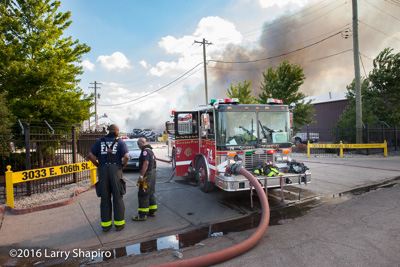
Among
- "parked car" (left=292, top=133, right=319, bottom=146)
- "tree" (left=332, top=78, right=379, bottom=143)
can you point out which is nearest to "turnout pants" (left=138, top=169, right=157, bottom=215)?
"tree" (left=332, top=78, right=379, bottom=143)

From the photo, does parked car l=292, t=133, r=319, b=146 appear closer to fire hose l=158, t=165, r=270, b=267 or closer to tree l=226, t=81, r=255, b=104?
tree l=226, t=81, r=255, b=104

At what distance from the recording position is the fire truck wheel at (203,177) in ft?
21.3

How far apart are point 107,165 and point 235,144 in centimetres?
290

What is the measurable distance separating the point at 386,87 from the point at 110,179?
20.7 m

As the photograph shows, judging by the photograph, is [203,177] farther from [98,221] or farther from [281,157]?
[98,221]

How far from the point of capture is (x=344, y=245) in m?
3.46

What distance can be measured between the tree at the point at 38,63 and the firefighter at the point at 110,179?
5291 millimetres

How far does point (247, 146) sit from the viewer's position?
230 inches

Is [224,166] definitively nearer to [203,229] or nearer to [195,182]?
[203,229]

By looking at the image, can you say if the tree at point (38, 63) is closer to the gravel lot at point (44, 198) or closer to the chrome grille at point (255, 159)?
the gravel lot at point (44, 198)

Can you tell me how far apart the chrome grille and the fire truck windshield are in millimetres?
290

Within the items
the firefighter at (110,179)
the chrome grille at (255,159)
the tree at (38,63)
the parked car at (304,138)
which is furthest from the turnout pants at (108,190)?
the parked car at (304,138)

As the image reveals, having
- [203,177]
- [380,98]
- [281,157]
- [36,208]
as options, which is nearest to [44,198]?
[36,208]

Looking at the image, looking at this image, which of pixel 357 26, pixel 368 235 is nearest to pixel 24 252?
pixel 368 235
